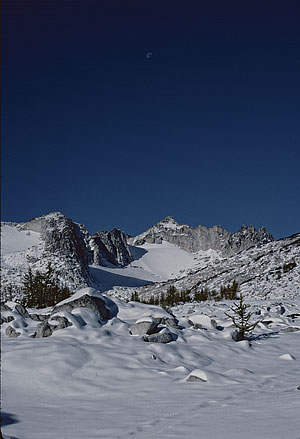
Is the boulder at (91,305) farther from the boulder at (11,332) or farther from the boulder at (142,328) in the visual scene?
the boulder at (11,332)

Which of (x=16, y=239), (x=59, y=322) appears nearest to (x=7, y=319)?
(x=59, y=322)

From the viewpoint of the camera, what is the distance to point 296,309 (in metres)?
21.9

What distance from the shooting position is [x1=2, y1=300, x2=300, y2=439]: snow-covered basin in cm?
423

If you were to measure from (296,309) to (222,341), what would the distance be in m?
12.6

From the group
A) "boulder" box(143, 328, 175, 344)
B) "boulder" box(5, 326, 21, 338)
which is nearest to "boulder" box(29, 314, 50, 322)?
"boulder" box(5, 326, 21, 338)

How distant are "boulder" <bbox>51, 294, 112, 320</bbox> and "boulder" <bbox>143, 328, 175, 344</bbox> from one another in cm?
232

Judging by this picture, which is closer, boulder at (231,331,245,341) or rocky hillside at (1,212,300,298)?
boulder at (231,331,245,341)

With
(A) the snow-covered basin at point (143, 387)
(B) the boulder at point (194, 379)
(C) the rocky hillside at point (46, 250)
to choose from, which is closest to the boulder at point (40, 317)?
(A) the snow-covered basin at point (143, 387)

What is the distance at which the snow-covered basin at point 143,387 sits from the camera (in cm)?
423

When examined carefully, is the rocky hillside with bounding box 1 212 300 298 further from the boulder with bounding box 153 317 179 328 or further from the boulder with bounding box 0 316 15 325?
the boulder with bounding box 0 316 15 325

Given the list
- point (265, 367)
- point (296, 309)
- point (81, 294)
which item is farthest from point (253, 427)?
point (296, 309)

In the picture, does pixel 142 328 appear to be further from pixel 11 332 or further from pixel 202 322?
pixel 11 332

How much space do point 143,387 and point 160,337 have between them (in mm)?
3276

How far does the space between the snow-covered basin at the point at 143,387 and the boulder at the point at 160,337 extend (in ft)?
0.78
